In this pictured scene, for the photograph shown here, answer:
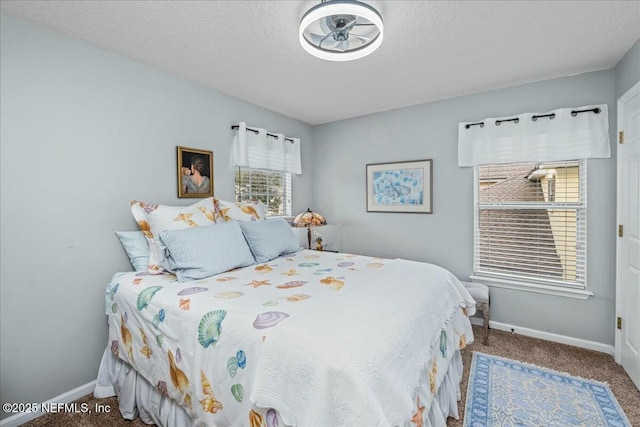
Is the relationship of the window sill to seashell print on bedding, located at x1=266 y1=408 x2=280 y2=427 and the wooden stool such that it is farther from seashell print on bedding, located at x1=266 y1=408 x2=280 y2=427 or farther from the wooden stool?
seashell print on bedding, located at x1=266 y1=408 x2=280 y2=427

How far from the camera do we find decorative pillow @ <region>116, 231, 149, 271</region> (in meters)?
2.19

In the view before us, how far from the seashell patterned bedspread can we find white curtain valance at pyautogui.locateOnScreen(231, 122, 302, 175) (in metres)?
1.46

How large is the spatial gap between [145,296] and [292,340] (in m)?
1.09

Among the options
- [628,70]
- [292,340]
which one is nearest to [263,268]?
[292,340]

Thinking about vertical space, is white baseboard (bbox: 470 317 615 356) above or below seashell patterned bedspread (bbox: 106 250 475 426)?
below

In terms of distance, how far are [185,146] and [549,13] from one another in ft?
9.32

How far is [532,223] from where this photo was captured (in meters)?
2.92

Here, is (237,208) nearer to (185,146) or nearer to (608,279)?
(185,146)

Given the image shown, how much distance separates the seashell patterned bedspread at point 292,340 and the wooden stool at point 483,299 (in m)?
0.75

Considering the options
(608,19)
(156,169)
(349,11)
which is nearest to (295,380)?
(349,11)

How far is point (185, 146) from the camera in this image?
2719 millimetres

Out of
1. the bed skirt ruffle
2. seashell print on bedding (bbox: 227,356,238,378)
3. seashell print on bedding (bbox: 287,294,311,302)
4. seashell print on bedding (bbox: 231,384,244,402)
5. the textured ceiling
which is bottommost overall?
the bed skirt ruffle

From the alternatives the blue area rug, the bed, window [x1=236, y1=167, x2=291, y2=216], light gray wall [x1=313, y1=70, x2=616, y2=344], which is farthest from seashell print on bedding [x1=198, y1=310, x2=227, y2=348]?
light gray wall [x1=313, y1=70, x2=616, y2=344]

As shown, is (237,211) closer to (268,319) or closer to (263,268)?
(263,268)
